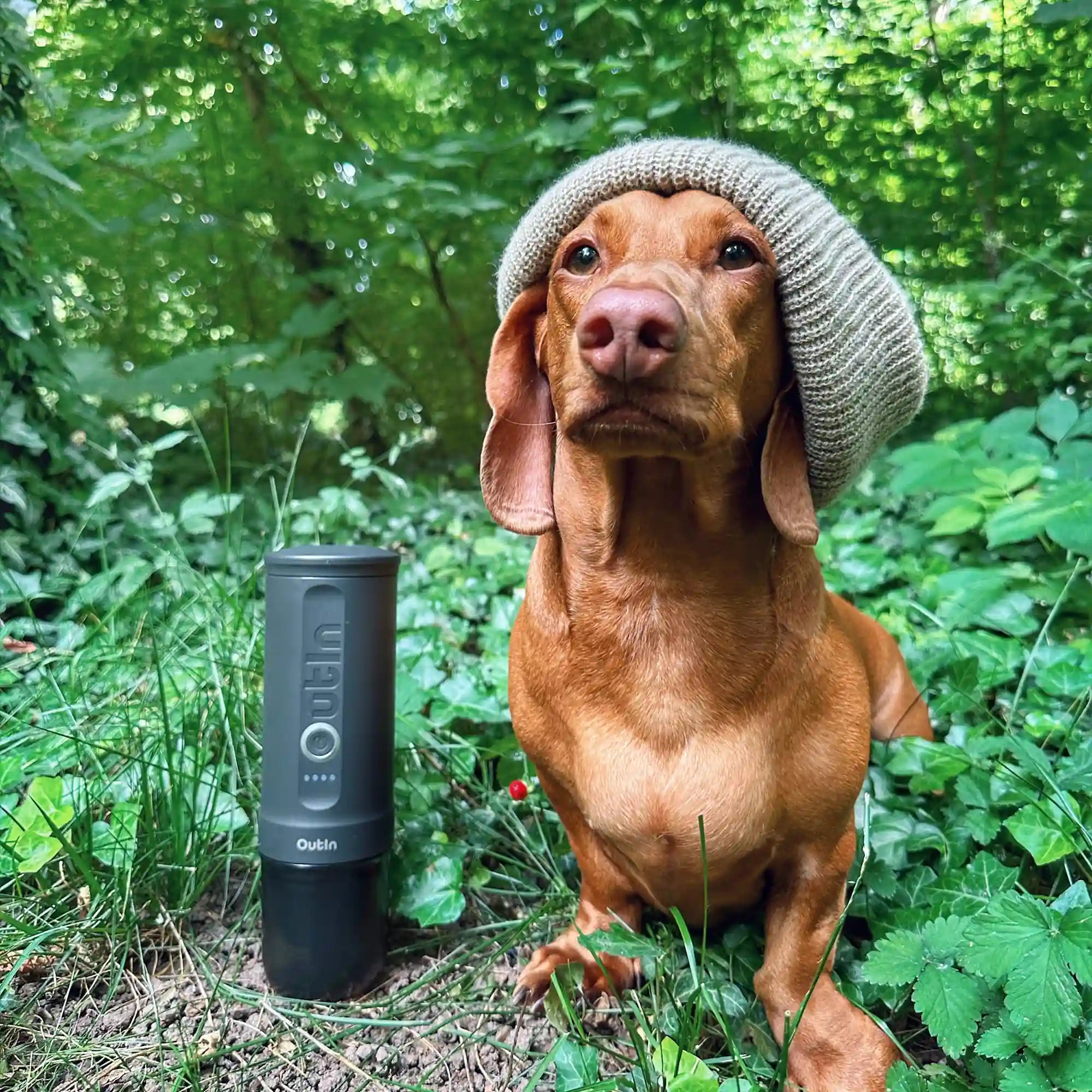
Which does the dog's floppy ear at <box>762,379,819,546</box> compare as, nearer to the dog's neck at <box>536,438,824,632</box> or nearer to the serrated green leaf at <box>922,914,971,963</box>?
the dog's neck at <box>536,438,824,632</box>

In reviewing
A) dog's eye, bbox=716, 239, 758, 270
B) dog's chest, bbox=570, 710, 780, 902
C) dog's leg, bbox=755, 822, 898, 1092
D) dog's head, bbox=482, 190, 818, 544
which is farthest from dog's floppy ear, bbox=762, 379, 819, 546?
dog's leg, bbox=755, 822, 898, 1092

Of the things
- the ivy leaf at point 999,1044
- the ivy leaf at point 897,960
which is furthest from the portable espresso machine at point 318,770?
the ivy leaf at point 999,1044

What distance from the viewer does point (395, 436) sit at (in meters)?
4.34

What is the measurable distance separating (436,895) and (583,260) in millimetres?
1035

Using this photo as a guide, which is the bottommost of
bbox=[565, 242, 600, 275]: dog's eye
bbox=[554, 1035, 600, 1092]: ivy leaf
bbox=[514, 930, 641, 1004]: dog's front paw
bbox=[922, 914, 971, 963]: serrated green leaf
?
bbox=[514, 930, 641, 1004]: dog's front paw

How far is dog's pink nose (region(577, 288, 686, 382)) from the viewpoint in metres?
0.82

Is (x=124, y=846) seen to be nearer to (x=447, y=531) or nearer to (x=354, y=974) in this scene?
(x=354, y=974)

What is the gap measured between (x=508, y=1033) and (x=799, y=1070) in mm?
405

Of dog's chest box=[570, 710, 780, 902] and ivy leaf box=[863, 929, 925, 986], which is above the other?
dog's chest box=[570, 710, 780, 902]

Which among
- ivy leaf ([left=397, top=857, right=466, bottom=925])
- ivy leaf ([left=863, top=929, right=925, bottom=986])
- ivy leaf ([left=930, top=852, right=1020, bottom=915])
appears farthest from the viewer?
ivy leaf ([left=397, top=857, right=466, bottom=925])

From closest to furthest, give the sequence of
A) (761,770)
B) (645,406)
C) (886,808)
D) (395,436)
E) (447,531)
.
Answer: (645,406) → (761,770) → (886,808) → (447,531) → (395,436)

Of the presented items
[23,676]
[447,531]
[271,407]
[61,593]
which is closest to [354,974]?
[23,676]

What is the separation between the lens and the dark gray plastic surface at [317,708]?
1.19m

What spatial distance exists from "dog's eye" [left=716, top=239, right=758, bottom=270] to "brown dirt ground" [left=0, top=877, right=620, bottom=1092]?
1.07 metres
